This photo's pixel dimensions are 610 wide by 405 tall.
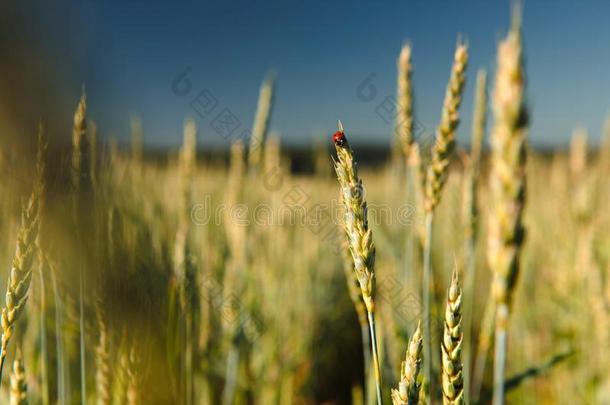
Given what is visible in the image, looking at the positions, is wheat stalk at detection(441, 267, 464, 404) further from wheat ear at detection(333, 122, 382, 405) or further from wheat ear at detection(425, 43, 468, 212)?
wheat ear at detection(425, 43, 468, 212)

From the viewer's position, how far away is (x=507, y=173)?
0.40 m

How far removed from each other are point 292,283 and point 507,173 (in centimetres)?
177

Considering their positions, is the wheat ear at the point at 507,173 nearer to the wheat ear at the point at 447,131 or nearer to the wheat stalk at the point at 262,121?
the wheat ear at the point at 447,131

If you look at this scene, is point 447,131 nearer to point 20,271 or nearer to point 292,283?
point 20,271

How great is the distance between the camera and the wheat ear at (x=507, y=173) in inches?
14.9

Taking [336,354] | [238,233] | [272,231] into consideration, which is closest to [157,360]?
[238,233]

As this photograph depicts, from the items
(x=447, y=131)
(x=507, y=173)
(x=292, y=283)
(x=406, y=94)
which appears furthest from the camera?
(x=292, y=283)

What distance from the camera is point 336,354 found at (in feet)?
7.45

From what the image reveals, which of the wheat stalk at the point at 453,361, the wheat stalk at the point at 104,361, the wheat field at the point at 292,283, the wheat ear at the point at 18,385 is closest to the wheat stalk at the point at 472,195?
the wheat field at the point at 292,283

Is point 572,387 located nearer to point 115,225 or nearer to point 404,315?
point 404,315

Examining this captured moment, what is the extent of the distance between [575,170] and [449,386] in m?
2.43

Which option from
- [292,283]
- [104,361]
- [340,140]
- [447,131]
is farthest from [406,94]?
[292,283]

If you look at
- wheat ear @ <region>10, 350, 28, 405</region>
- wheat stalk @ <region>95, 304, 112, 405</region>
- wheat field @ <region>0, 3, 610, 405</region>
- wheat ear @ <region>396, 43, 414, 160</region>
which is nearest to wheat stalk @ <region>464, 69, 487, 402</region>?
wheat field @ <region>0, 3, 610, 405</region>

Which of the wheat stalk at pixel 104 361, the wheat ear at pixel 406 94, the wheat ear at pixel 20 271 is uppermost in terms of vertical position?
the wheat ear at pixel 406 94
